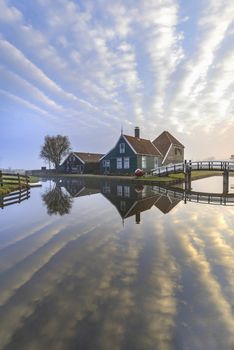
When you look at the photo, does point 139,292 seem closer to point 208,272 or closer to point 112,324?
point 112,324

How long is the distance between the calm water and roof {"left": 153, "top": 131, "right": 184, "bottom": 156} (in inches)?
1654

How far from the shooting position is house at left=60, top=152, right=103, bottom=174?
5700cm

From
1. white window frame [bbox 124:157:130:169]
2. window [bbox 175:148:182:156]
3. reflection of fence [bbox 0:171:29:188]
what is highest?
window [bbox 175:148:182:156]

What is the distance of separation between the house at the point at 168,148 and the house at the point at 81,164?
48.1ft

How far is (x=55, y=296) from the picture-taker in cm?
531

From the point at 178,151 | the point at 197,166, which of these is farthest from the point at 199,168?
the point at 178,151

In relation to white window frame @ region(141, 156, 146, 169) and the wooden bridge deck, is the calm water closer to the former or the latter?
the wooden bridge deck

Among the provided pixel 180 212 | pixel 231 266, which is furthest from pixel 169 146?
pixel 231 266

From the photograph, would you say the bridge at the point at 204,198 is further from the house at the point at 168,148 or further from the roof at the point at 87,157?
the roof at the point at 87,157

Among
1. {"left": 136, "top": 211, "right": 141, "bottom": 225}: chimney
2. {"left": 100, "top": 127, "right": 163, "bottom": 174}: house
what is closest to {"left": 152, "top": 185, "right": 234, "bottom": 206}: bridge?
{"left": 136, "top": 211, "right": 141, "bottom": 225}: chimney

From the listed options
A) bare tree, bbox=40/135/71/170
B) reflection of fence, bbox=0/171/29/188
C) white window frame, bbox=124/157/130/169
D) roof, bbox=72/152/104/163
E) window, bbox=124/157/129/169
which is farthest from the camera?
bare tree, bbox=40/135/71/170

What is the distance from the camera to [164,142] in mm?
54000

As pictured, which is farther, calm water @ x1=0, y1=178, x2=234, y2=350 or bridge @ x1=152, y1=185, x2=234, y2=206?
bridge @ x1=152, y1=185, x2=234, y2=206

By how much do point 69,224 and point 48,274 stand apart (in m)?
5.03
